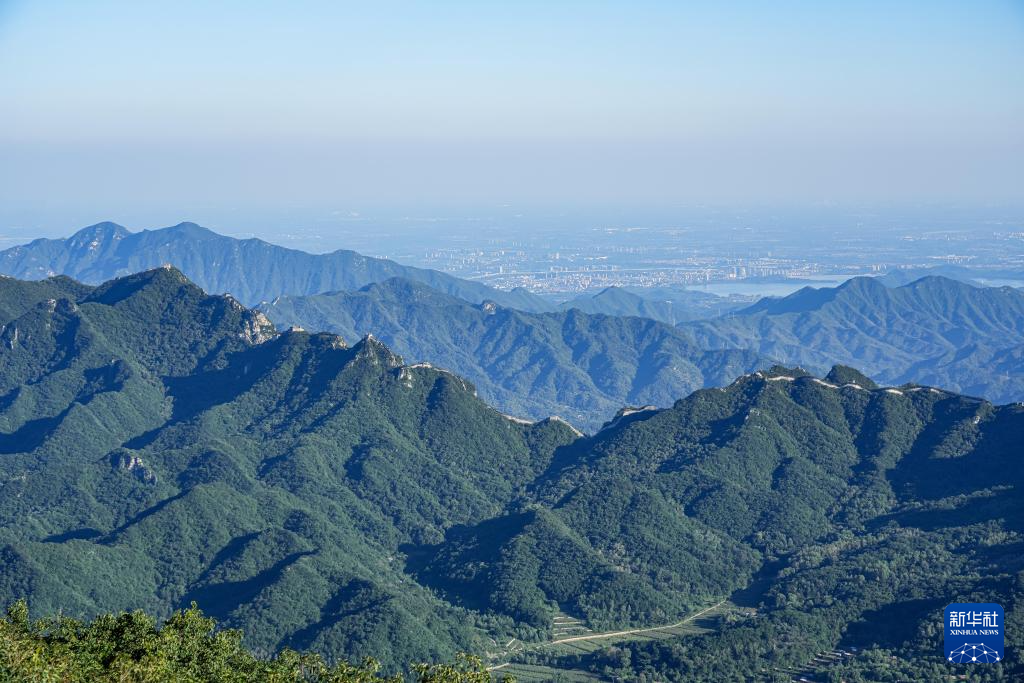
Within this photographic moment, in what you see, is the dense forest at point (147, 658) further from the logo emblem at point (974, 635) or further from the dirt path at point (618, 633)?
the dirt path at point (618, 633)

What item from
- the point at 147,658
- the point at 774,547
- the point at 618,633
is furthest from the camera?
the point at 774,547

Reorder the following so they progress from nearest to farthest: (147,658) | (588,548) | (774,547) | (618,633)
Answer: (147,658)
(618,633)
(588,548)
(774,547)

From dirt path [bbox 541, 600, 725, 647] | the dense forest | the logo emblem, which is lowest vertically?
dirt path [bbox 541, 600, 725, 647]

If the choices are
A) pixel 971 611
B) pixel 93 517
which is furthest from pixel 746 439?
pixel 93 517

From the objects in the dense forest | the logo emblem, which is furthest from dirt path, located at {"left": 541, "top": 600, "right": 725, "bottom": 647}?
the dense forest

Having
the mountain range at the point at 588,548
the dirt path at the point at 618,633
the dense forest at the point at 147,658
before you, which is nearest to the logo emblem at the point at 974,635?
the mountain range at the point at 588,548

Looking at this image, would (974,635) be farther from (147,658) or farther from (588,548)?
(147,658)

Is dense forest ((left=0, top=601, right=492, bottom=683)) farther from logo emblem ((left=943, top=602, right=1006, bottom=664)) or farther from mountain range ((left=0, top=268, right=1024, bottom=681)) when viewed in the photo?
logo emblem ((left=943, top=602, right=1006, bottom=664))

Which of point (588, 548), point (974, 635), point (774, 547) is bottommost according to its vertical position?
point (774, 547)

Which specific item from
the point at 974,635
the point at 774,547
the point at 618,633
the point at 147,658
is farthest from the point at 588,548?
the point at 147,658
